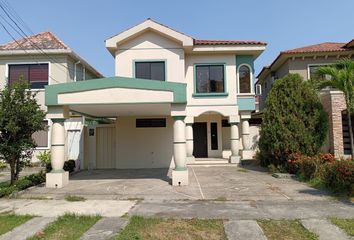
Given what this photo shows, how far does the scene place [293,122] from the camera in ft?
42.0

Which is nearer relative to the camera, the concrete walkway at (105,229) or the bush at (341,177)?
the concrete walkway at (105,229)

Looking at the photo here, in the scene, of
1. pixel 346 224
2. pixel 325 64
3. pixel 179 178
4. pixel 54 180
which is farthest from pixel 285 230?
pixel 325 64

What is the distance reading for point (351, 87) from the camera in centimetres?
1159

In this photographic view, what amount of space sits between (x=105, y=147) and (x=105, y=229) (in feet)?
35.4

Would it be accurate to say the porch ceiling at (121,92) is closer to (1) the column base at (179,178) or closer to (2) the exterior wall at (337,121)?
(1) the column base at (179,178)

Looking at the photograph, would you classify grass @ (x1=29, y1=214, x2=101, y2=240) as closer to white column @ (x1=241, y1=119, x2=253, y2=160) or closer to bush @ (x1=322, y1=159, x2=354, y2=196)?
bush @ (x1=322, y1=159, x2=354, y2=196)

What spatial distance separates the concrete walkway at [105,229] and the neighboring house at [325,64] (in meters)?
11.2

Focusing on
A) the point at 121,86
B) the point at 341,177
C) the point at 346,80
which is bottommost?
the point at 341,177

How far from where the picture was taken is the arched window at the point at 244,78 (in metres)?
17.6

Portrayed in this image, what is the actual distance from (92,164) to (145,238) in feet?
37.1

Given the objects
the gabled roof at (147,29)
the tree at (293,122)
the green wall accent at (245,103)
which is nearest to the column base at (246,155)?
the green wall accent at (245,103)

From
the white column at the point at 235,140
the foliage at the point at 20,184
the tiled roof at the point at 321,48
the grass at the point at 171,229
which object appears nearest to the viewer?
the grass at the point at 171,229

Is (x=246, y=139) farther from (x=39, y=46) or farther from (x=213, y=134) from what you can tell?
(x=39, y=46)

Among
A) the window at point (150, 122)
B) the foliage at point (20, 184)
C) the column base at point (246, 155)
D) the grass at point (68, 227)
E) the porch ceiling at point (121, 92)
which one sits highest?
the porch ceiling at point (121, 92)
